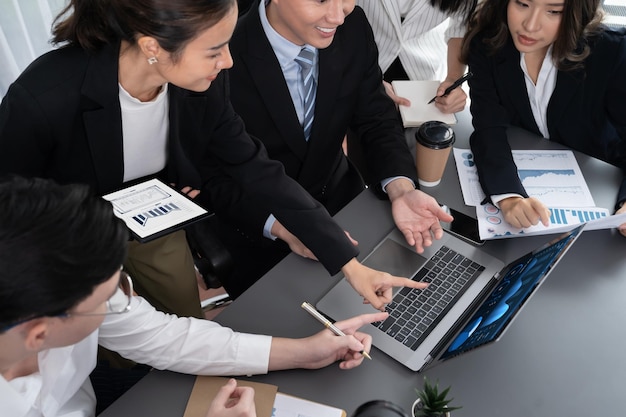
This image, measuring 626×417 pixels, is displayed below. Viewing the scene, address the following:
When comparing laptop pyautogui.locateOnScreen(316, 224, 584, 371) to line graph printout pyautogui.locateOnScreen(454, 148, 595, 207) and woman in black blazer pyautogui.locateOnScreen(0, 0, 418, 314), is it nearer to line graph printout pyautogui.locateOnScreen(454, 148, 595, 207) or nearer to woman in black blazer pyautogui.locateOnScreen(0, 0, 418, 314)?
woman in black blazer pyautogui.locateOnScreen(0, 0, 418, 314)

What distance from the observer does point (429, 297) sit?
1.20 m

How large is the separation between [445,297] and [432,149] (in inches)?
16.3

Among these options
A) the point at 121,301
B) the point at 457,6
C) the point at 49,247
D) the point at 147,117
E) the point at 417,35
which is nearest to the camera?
the point at 49,247

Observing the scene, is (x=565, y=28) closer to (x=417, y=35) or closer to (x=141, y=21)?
(x=417, y=35)

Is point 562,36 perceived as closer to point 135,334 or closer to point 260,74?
point 260,74

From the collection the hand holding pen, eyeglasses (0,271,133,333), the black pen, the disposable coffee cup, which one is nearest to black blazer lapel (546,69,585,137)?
the black pen

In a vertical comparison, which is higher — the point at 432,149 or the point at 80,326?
the point at 80,326

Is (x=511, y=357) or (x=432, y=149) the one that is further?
(x=432, y=149)

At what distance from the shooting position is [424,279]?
1239 millimetres

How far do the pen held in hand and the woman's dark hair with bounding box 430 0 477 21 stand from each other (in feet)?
4.20

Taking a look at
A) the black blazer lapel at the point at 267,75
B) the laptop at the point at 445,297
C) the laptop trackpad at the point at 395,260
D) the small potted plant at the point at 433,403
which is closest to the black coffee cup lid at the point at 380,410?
the small potted plant at the point at 433,403

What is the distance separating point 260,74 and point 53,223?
950 mm

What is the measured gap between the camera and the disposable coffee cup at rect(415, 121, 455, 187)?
1.41 meters

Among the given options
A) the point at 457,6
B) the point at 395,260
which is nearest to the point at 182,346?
the point at 395,260
